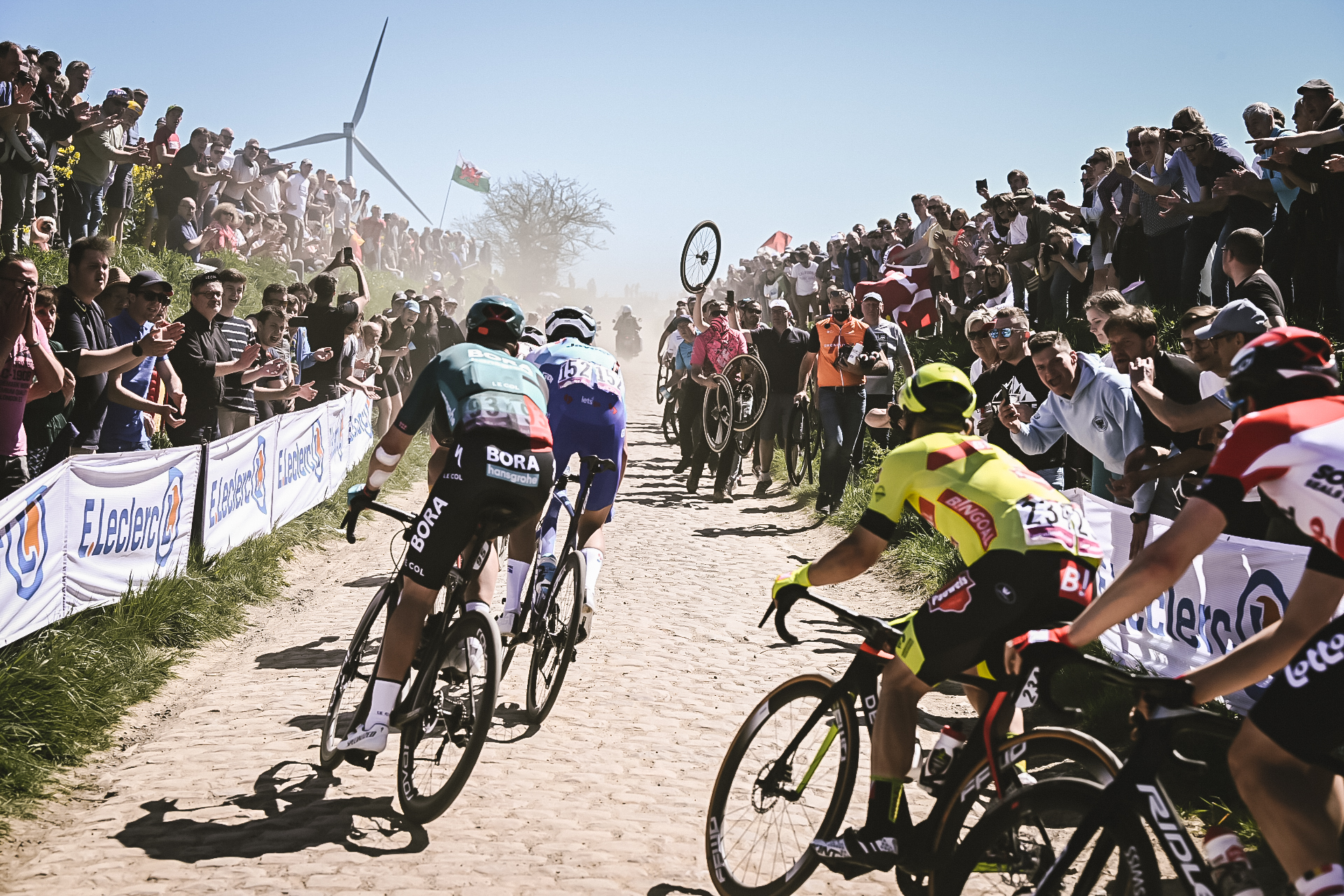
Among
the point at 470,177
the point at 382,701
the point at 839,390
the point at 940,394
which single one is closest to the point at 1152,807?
the point at 940,394

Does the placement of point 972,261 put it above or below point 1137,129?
below

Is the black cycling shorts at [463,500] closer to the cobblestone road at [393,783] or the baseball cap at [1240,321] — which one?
the cobblestone road at [393,783]

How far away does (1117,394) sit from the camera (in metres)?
7.18

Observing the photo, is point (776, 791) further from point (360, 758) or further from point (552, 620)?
point (552, 620)

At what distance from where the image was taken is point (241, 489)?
9.65m

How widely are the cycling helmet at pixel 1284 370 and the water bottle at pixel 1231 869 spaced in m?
1.13

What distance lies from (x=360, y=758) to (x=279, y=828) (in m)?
0.42

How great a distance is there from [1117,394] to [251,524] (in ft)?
24.1

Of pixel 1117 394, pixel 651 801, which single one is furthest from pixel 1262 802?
pixel 1117 394

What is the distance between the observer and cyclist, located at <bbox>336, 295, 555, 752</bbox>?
470 cm

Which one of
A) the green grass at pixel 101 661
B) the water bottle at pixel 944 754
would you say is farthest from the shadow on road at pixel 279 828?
the water bottle at pixel 944 754

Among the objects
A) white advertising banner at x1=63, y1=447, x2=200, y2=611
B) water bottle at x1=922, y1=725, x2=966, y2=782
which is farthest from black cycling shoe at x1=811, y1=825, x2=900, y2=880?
white advertising banner at x1=63, y1=447, x2=200, y2=611

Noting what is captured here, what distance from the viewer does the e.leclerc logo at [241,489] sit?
352 inches

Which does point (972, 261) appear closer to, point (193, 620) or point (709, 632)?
point (709, 632)
